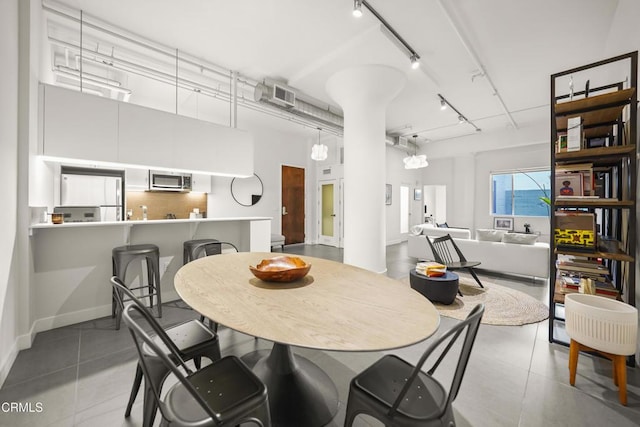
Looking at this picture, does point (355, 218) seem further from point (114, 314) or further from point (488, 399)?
point (114, 314)

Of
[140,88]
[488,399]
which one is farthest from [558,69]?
[140,88]

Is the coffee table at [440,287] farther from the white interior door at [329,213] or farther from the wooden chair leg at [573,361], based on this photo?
the white interior door at [329,213]

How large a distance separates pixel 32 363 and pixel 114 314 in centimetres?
80

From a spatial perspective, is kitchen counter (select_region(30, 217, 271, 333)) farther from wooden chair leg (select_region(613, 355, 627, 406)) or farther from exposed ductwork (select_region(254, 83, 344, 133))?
wooden chair leg (select_region(613, 355, 627, 406))

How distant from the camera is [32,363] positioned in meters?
2.02

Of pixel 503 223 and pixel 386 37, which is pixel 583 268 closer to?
pixel 386 37

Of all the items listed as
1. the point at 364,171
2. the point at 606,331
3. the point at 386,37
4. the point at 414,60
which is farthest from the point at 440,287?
the point at 386,37

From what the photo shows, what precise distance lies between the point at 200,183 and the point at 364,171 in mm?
3799

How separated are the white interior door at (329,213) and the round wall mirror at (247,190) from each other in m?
1.99

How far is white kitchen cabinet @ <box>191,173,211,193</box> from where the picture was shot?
5949mm

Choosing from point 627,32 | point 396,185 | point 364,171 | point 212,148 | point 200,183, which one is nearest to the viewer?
point 627,32

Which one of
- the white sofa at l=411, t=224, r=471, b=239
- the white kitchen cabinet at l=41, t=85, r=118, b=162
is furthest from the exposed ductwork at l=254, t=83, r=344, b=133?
the white sofa at l=411, t=224, r=471, b=239

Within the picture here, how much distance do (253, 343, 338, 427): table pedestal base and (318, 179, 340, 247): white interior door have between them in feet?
19.4

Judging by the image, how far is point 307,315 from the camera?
1.12 meters
